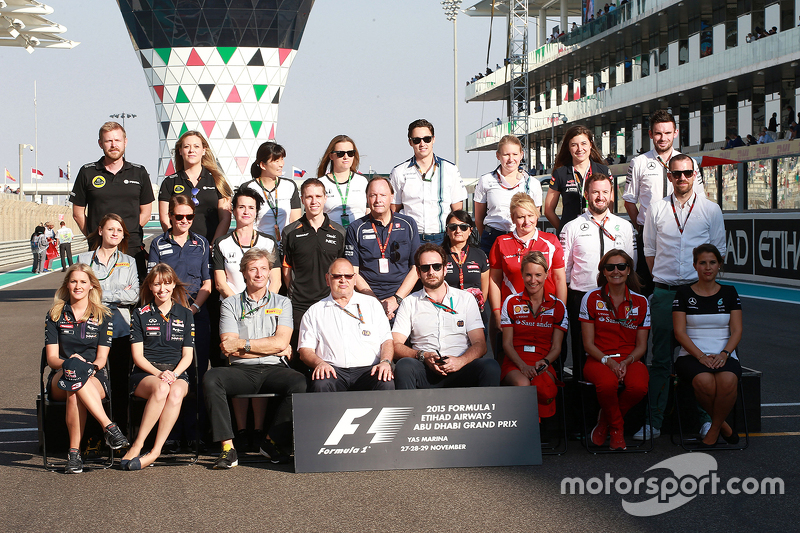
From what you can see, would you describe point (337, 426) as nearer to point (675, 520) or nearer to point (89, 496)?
point (89, 496)

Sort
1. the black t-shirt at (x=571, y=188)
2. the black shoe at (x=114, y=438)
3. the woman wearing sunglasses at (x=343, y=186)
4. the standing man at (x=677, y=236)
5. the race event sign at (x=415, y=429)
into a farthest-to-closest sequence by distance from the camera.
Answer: the woman wearing sunglasses at (x=343, y=186), the black t-shirt at (x=571, y=188), the standing man at (x=677, y=236), the black shoe at (x=114, y=438), the race event sign at (x=415, y=429)

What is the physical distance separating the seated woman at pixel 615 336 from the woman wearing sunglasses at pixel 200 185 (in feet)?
11.0

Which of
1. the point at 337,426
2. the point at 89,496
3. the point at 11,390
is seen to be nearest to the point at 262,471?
the point at 337,426

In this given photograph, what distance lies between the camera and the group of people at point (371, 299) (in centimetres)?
606

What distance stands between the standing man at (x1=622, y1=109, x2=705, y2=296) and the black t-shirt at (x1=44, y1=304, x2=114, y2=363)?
4199 mm

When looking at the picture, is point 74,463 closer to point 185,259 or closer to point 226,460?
point 226,460

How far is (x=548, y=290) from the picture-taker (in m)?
6.78

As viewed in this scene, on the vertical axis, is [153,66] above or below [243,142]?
above

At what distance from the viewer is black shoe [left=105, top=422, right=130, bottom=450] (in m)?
5.83

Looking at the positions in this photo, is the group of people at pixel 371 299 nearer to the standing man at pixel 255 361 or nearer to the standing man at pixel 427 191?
the standing man at pixel 255 361

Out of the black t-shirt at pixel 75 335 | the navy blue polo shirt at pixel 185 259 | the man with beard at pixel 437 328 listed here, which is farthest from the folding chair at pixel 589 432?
the black t-shirt at pixel 75 335

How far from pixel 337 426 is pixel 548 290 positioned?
2.07 meters

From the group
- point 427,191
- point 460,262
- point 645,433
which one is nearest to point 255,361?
point 460,262

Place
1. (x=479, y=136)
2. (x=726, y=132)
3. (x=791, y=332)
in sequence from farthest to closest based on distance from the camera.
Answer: (x=479, y=136) < (x=726, y=132) < (x=791, y=332)
